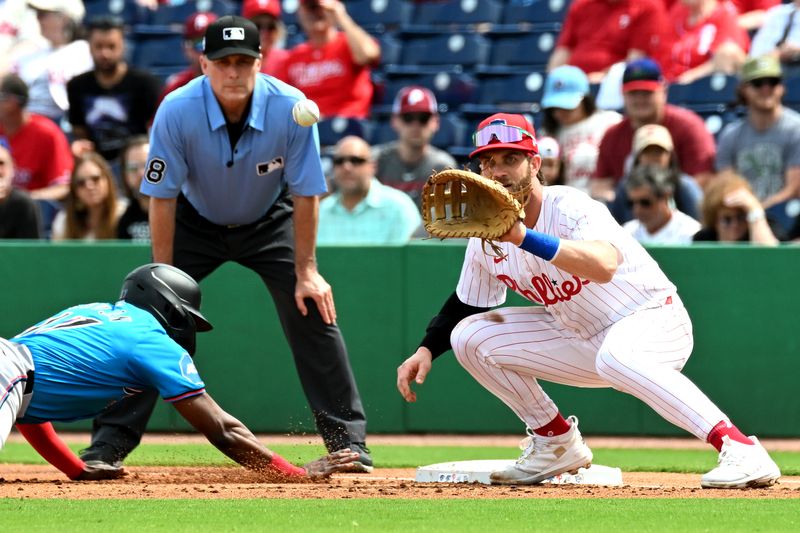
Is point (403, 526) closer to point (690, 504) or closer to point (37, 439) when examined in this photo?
point (690, 504)

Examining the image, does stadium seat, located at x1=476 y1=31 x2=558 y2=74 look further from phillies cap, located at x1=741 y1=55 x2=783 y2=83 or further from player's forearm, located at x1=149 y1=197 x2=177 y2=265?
player's forearm, located at x1=149 y1=197 x2=177 y2=265

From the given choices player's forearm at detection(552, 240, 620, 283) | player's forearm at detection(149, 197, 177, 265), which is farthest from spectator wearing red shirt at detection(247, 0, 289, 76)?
player's forearm at detection(552, 240, 620, 283)

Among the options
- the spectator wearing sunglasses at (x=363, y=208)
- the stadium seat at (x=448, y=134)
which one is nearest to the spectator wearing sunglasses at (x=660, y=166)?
the spectator wearing sunglasses at (x=363, y=208)

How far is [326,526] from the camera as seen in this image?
4.30m

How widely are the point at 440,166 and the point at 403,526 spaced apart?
203 inches

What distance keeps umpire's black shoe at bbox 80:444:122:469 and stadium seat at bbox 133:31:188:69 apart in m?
7.15

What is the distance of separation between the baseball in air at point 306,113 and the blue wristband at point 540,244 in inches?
61.7

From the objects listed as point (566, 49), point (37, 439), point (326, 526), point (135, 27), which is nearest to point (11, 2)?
point (135, 27)

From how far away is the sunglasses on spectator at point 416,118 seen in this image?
30.0 ft

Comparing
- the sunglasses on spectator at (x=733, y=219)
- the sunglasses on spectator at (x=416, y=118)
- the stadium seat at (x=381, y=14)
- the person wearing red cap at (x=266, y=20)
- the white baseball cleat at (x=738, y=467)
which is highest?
the stadium seat at (x=381, y=14)

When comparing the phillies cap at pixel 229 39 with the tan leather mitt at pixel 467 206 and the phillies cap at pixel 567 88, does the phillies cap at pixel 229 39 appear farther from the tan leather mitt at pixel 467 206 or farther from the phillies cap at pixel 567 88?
the phillies cap at pixel 567 88

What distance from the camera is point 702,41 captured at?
33.2 ft

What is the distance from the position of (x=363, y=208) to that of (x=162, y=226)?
281cm

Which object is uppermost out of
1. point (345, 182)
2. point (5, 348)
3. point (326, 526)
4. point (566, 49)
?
point (566, 49)
